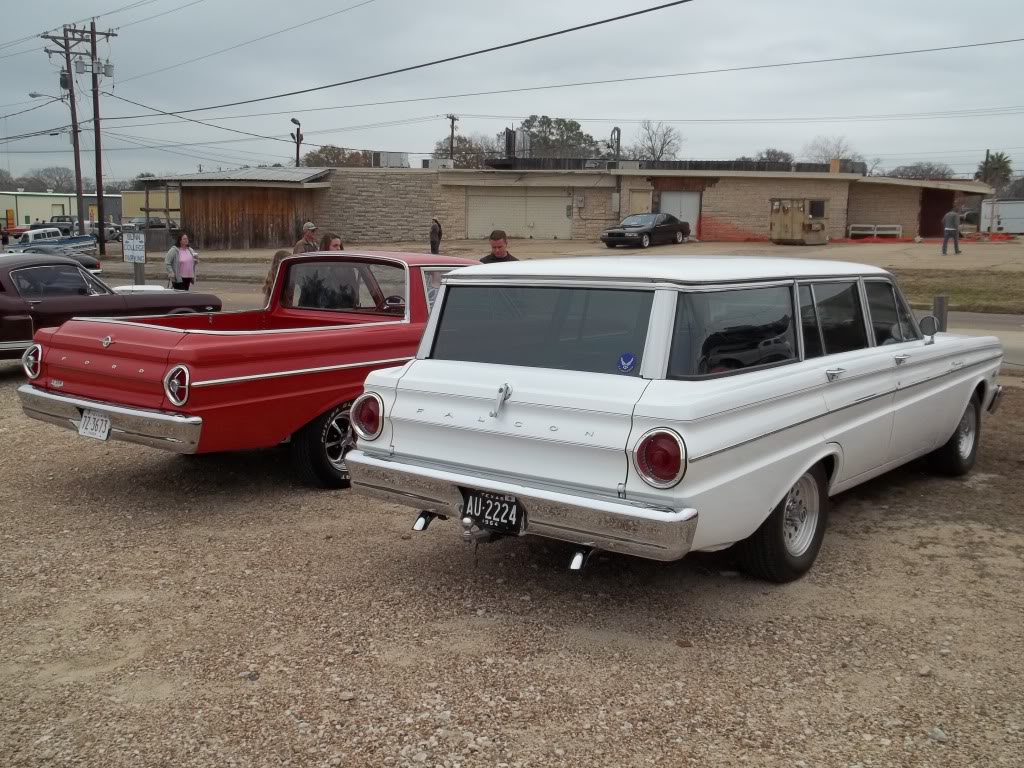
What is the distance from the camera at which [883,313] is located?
19.3 feet

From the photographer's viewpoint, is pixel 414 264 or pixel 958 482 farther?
pixel 414 264

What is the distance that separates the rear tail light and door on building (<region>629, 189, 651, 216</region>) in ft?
114

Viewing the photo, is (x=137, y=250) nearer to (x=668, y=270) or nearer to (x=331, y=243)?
(x=331, y=243)

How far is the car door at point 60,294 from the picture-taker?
440 inches

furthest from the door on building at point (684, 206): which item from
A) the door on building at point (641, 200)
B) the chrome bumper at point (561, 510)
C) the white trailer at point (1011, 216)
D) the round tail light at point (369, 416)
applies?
the chrome bumper at point (561, 510)

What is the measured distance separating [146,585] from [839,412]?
11.9ft

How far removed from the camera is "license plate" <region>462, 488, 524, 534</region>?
4355mm

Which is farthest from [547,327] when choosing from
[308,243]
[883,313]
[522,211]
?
[522,211]

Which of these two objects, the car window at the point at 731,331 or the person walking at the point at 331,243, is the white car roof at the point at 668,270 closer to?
the car window at the point at 731,331

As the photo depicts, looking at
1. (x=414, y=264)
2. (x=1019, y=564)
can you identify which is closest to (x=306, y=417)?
(x=414, y=264)

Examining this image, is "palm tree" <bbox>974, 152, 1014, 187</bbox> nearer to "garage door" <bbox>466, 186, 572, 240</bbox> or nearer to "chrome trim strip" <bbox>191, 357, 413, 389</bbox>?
"garage door" <bbox>466, 186, 572, 240</bbox>

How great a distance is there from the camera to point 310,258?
7.95 m

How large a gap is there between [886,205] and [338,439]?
37.5m

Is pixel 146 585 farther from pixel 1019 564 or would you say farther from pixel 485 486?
pixel 1019 564
